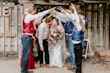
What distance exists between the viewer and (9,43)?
1382cm

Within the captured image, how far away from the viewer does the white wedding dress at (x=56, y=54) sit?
12.1 m

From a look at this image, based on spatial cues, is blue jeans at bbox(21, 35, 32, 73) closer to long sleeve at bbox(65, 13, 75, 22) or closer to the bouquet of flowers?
long sleeve at bbox(65, 13, 75, 22)

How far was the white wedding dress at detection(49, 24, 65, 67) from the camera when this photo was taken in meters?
12.1

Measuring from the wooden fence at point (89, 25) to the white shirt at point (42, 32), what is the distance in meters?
2.15

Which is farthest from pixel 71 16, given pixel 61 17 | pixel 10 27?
pixel 10 27

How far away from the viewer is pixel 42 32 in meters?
11.8

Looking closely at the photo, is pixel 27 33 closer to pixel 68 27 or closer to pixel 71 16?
pixel 71 16

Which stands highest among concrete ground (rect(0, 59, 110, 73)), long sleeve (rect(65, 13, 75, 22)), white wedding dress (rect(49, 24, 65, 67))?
long sleeve (rect(65, 13, 75, 22))

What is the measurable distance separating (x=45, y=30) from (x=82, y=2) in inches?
89.0

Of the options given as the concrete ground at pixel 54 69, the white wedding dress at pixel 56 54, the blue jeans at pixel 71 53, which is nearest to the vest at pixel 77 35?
the blue jeans at pixel 71 53

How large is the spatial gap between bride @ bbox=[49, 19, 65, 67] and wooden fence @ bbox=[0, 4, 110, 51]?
5.91 feet

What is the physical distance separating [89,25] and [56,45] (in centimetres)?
205

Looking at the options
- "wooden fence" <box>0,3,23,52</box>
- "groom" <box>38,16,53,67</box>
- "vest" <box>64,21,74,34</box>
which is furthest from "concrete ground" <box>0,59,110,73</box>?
"wooden fence" <box>0,3,23,52</box>

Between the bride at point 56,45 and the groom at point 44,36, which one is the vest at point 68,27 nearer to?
the bride at point 56,45
